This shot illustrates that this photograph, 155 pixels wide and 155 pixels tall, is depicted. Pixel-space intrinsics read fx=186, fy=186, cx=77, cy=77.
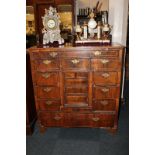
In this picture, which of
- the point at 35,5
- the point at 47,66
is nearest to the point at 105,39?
the point at 47,66

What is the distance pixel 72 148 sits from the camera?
2166 millimetres

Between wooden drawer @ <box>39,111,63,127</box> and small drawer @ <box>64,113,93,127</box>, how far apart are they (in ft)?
0.25

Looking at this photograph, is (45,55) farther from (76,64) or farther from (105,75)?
(105,75)

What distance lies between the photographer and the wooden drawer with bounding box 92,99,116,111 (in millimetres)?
2282

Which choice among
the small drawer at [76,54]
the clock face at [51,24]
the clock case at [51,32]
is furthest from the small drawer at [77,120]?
the clock face at [51,24]

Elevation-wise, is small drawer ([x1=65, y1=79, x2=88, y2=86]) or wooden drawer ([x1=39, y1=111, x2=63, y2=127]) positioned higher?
small drawer ([x1=65, y1=79, x2=88, y2=86])

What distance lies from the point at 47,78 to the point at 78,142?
2.84 ft

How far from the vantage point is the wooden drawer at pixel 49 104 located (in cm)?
233

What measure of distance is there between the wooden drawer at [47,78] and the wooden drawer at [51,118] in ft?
1.32

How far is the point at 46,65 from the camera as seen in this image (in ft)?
7.17

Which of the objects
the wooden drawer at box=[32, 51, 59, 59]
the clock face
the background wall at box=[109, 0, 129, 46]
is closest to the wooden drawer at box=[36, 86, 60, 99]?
the wooden drawer at box=[32, 51, 59, 59]

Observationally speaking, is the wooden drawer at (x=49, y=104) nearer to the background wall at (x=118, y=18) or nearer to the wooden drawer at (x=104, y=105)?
the wooden drawer at (x=104, y=105)

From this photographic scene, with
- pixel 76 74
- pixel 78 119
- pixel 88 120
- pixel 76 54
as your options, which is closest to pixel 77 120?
pixel 78 119

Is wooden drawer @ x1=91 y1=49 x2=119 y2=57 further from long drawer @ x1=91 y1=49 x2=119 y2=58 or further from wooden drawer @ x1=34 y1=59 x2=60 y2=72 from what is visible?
wooden drawer @ x1=34 y1=59 x2=60 y2=72
